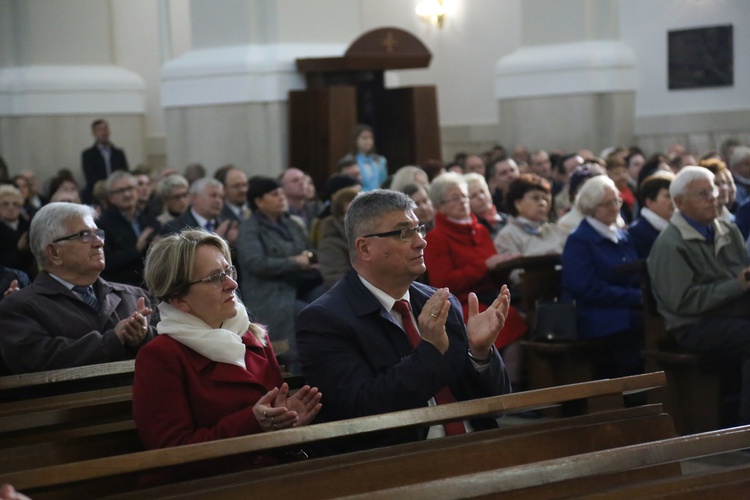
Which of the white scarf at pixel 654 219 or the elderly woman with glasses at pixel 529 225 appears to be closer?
the white scarf at pixel 654 219

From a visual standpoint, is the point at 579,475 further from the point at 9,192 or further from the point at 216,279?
the point at 9,192

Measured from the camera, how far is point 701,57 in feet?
46.2

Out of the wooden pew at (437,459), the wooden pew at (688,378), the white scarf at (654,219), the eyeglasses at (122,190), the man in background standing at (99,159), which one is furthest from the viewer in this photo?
the man in background standing at (99,159)

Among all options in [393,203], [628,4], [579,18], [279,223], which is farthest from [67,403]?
[628,4]

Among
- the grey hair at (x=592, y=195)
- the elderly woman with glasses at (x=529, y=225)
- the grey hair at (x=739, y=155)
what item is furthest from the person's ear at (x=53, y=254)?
the grey hair at (x=739, y=155)

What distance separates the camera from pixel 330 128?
39.1 feet

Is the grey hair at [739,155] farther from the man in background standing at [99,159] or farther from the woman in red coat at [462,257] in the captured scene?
the man in background standing at [99,159]

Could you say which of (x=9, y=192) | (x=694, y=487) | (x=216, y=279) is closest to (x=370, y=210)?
(x=216, y=279)

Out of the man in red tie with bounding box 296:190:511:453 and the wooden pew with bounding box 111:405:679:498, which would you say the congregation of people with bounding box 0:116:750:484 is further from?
the wooden pew with bounding box 111:405:679:498

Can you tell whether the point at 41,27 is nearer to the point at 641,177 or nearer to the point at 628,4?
the point at 628,4

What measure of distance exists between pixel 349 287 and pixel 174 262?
567 millimetres

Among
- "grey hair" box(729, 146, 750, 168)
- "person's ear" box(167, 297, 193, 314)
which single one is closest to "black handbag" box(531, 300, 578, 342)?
"person's ear" box(167, 297, 193, 314)

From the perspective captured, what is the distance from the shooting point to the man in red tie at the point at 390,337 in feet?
11.1

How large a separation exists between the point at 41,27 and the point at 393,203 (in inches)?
513
